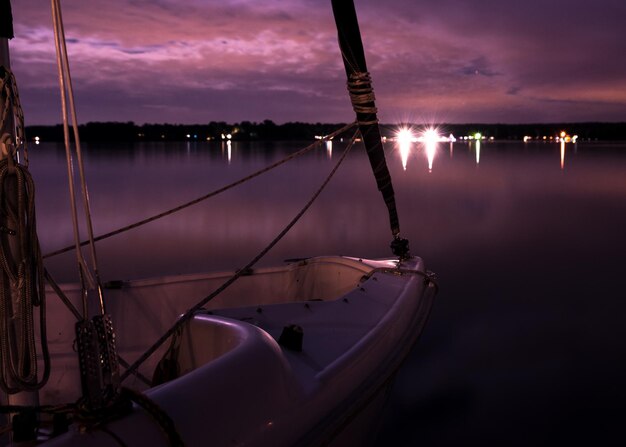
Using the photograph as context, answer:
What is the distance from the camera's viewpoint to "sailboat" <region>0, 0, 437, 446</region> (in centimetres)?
185

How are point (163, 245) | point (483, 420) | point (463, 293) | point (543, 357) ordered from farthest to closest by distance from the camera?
point (163, 245) → point (463, 293) → point (543, 357) → point (483, 420)

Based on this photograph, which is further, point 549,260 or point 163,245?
point 163,245

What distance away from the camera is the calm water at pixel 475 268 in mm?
5578

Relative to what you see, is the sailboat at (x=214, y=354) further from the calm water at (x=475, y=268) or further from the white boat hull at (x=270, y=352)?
the calm water at (x=475, y=268)


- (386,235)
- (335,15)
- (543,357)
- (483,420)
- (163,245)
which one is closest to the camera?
(335,15)

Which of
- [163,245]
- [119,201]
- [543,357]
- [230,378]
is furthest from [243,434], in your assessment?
[119,201]

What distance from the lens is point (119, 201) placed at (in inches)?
912

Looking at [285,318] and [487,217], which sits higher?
[285,318]

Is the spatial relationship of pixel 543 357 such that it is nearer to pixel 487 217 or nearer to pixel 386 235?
pixel 386 235

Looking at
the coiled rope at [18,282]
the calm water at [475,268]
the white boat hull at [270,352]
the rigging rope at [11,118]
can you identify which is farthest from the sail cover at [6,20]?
the calm water at [475,268]

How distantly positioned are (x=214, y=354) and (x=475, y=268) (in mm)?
9152

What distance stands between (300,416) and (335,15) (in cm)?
354

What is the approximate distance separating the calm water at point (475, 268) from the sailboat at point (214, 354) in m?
1.86

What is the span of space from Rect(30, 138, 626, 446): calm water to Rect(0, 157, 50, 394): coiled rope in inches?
152
